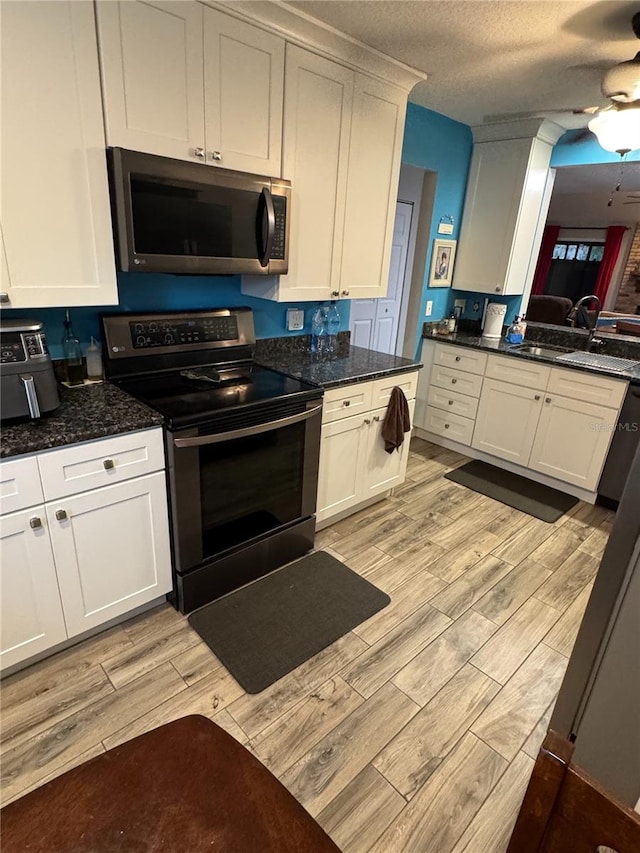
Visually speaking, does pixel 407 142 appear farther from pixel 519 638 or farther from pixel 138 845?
pixel 138 845

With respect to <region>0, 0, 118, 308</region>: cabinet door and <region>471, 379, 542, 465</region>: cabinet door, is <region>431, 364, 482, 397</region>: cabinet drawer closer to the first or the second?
<region>471, 379, 542, 465</region>: cabinet door

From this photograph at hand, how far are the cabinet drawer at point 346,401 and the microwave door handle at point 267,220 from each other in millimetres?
729

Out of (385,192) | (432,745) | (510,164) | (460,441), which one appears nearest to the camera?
(432,745)

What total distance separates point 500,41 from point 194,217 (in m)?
1.67

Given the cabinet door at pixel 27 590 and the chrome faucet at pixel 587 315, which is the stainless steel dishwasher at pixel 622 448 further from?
the cabinet door at pixel 27 590

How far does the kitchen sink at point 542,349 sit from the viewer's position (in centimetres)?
348

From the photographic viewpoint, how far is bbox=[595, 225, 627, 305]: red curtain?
8109 mm

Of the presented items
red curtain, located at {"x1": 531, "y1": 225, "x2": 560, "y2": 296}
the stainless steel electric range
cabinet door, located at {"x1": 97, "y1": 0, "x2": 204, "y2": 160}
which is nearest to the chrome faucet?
the stainless steel electric range

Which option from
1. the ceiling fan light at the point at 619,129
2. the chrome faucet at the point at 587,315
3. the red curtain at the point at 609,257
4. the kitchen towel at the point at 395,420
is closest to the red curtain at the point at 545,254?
the red curtain at the point at 609,257

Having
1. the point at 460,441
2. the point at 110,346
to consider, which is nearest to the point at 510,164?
the point at 460,441

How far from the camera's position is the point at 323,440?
8.10ft

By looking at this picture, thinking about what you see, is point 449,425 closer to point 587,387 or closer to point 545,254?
point 587,387

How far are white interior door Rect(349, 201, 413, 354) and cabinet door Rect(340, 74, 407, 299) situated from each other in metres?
0.89

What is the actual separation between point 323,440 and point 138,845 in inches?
74.7
